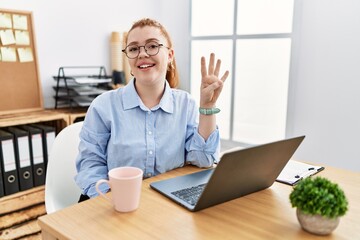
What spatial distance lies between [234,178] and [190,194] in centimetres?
14

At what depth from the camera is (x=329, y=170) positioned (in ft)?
3.62

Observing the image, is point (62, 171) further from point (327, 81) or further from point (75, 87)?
point (327, 81)

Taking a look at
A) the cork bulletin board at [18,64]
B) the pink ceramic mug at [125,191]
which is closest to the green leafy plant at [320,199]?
the pink ceramic mug at [125,191]

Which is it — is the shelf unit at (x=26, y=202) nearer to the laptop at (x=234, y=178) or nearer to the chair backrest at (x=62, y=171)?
the chair backrest at (x=62, y=171)

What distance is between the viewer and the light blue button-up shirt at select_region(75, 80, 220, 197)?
1.11m

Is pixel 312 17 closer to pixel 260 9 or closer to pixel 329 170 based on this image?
pixel 260 9

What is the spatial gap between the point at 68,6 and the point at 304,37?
168 centimetres

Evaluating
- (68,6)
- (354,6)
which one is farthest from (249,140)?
(68,6)

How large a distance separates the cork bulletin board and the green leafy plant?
1.99 metres

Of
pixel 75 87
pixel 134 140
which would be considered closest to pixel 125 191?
pixel 134 140

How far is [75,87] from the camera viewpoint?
229 centimetres

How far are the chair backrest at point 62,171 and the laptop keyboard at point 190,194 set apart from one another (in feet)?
1.68

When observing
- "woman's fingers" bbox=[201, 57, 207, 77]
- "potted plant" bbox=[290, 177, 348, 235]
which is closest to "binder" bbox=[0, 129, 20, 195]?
"woman's fingers" bbox=[201, 57, 207, 77]

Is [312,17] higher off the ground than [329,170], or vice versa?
[312,17]
